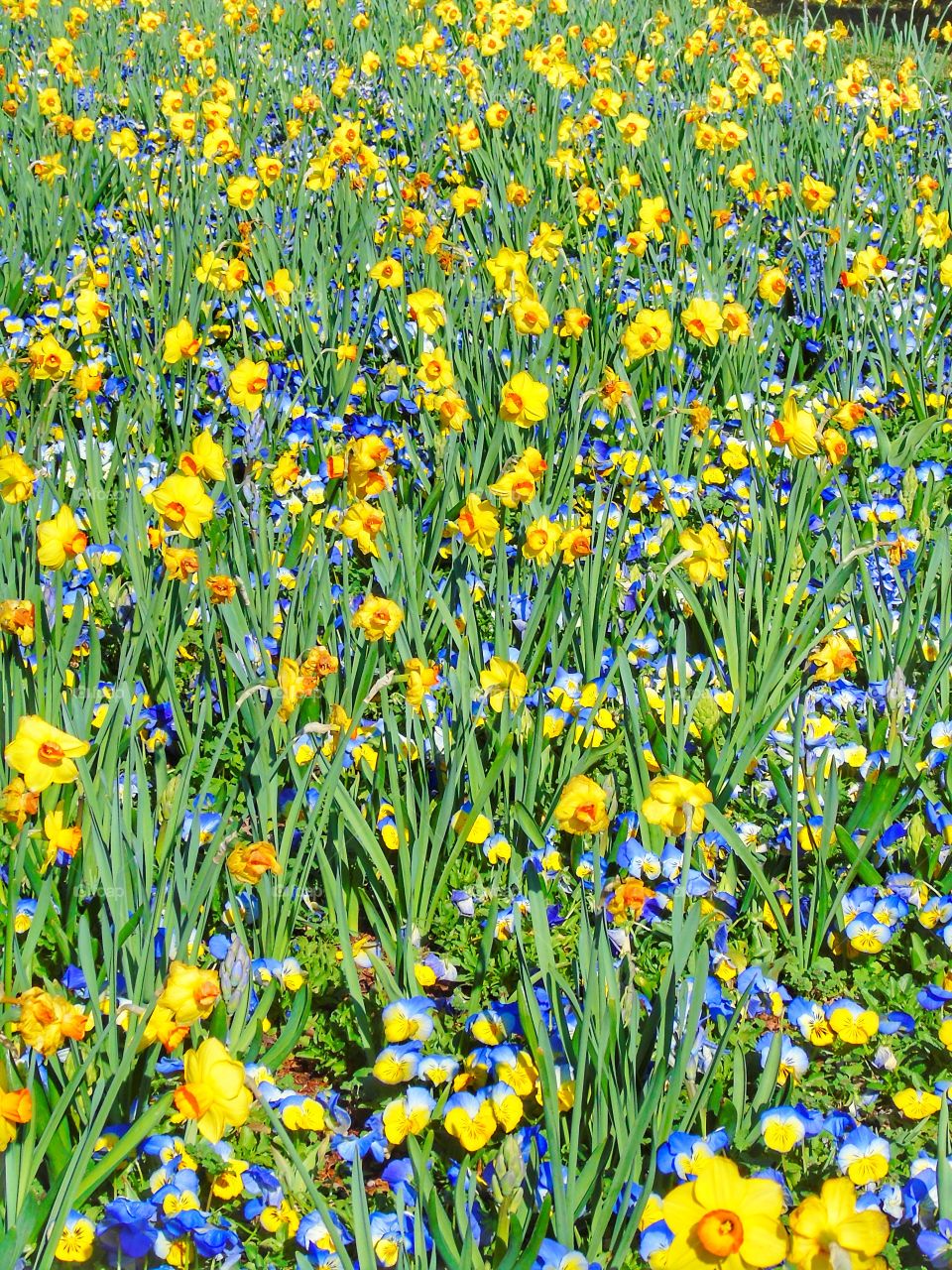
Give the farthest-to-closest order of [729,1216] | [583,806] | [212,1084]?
[583,806]
[212,1084]
[729,1216]

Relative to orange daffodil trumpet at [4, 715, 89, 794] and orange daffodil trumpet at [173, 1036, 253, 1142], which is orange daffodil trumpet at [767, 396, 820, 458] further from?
orange daffodil trumpet at [173, 1036, 253, 1142]

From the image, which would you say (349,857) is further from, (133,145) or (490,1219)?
(133,145)

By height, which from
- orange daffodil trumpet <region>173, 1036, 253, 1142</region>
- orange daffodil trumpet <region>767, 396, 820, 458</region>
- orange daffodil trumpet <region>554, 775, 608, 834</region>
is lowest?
orange daffodil trumpet <region>173, 1036, 253, 1142</region>

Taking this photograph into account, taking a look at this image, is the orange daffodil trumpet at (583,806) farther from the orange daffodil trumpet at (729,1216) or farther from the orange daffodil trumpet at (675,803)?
the orange daffodil trumpet at (729,1216)

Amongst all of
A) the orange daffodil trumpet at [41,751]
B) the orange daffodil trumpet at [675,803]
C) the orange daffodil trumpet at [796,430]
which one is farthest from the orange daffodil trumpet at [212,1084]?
the orange daffodil trumpet at [796,430]

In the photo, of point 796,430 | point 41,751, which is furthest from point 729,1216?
point 796,430

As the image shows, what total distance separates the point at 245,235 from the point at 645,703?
2.55 m

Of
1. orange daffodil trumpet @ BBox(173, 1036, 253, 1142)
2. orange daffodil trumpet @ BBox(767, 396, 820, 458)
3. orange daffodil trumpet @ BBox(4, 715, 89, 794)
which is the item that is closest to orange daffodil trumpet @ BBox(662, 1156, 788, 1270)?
orange daffodil trumpet @ BBox(173, 1036, 253, 1142)

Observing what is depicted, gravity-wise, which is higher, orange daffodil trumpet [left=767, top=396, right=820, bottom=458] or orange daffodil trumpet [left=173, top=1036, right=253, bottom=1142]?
orange daffodil trumpet [left=767, top=396, right=820, bottom=458]

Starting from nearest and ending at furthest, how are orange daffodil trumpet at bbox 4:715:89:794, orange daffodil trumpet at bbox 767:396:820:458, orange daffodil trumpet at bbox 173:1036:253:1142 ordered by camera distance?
orange daffodil trumpet at bbox 173:1036:253:1142 → orange daffodil trumpet at bbox 4:715:89:794 → orange daffodil trumpet at bbox 767:396:820:458

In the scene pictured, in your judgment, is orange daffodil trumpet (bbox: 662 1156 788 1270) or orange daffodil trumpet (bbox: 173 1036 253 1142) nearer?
orange daffodil trumpet (bbox: 662 1156 788 1270)

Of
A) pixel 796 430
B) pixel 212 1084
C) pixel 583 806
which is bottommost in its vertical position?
pixel 212 1084

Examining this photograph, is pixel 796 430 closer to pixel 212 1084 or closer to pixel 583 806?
pixel 583 806

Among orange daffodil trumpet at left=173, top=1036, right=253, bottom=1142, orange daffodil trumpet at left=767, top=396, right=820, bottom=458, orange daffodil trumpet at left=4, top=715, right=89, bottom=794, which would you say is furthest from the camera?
orange daffodil trumpet at left=767, top=396, right=820, bottom=458
